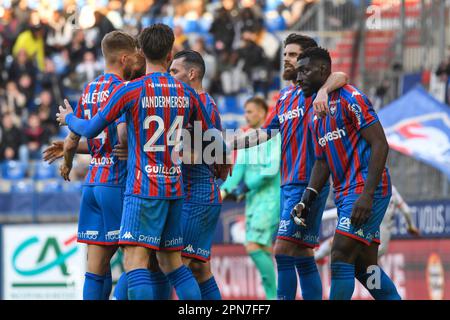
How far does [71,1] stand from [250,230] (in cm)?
1302

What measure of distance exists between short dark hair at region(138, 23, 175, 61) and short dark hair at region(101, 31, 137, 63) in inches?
25.7

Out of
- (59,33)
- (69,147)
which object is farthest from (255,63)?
(69,147)

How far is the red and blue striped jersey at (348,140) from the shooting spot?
854 centimetres

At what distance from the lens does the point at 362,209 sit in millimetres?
8305

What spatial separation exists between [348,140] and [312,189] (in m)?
0.55

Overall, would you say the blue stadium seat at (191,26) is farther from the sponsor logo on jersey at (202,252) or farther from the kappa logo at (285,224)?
the sponsor logo on jersey at (202,252)

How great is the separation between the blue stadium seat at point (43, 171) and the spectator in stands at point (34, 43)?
3.68 meters

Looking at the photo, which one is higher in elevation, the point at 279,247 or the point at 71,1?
the point at 71,1

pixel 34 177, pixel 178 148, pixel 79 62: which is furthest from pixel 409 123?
pixel 79 62

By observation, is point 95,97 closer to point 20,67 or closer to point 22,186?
point 22,186

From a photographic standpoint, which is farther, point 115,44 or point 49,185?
point 49,185

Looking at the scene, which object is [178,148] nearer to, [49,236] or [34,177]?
[49,236]

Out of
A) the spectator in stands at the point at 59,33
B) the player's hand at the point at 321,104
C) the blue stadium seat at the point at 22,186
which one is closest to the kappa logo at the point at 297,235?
the player's hand at the point at 321,104

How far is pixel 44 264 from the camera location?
1527 cm
